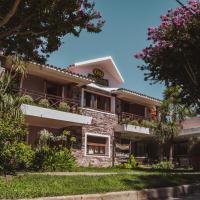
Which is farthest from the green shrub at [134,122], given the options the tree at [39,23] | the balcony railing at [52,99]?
the tree at [39,23]

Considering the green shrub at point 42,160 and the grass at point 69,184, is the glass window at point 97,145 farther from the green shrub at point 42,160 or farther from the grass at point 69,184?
the grass at point 69,184

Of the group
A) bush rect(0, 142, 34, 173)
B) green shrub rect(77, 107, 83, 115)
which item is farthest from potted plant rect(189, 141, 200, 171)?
bush rect(0, 142, 34, 173)

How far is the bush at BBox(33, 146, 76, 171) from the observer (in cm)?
1847

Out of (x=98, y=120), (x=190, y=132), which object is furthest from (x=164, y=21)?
(x=190, y=132)

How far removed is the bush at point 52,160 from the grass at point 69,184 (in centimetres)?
417

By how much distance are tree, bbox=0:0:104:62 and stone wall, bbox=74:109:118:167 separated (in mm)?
16729

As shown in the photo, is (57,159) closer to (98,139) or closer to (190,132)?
(98,139)

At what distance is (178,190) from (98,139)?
58.4 feet

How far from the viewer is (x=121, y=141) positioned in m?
35.7

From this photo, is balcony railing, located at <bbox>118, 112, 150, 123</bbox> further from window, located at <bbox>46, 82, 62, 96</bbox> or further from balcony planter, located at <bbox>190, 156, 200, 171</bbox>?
balcony planter, located at <bbox>190, 156, 200, 171</bbox>

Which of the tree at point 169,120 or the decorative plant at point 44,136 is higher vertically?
the tree at point 169,120

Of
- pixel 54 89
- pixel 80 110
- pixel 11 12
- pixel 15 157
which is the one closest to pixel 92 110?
pixel 80 110

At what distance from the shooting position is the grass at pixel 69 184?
10.7m

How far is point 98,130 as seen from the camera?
103 feet
